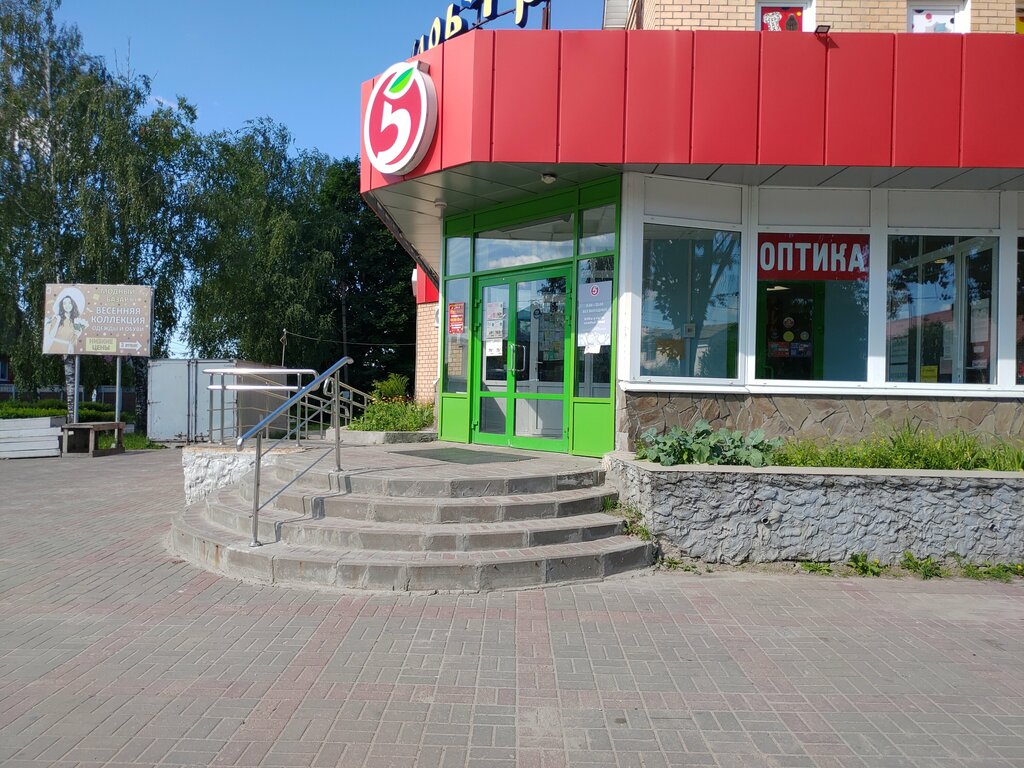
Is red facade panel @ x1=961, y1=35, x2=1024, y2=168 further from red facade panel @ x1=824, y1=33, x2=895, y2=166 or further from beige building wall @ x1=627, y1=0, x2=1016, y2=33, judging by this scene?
beige building wall @ x1=627, y1=0, x2=1016, y2=33

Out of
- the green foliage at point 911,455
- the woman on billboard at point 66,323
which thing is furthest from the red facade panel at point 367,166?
the woman on billboard at point 66,323

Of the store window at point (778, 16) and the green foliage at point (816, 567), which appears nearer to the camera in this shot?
the green foliage at point (816, 567)

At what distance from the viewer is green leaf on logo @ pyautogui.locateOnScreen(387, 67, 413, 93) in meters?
8.43

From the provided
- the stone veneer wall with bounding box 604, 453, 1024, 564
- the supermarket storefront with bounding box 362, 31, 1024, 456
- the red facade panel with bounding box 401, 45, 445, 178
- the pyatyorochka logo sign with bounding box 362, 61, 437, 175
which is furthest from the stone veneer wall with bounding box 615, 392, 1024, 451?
the pyatyorochka logo sign with bounding box 362, 61, 437, 175

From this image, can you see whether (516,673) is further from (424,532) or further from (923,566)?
(923,566)

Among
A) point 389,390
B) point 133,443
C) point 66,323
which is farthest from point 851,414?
point 133,443

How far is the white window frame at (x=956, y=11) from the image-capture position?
886 cm

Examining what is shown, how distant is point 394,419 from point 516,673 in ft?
25.0

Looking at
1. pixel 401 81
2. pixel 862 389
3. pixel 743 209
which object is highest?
pixel 401 81

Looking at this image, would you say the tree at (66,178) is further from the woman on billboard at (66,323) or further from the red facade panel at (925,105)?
the red facade panel at (925,105)

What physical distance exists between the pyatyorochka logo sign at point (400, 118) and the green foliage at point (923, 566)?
21.9 feet

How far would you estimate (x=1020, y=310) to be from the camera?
27.4 ft

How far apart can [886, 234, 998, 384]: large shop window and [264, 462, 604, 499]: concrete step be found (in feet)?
13.7

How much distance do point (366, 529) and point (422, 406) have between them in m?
6.06
